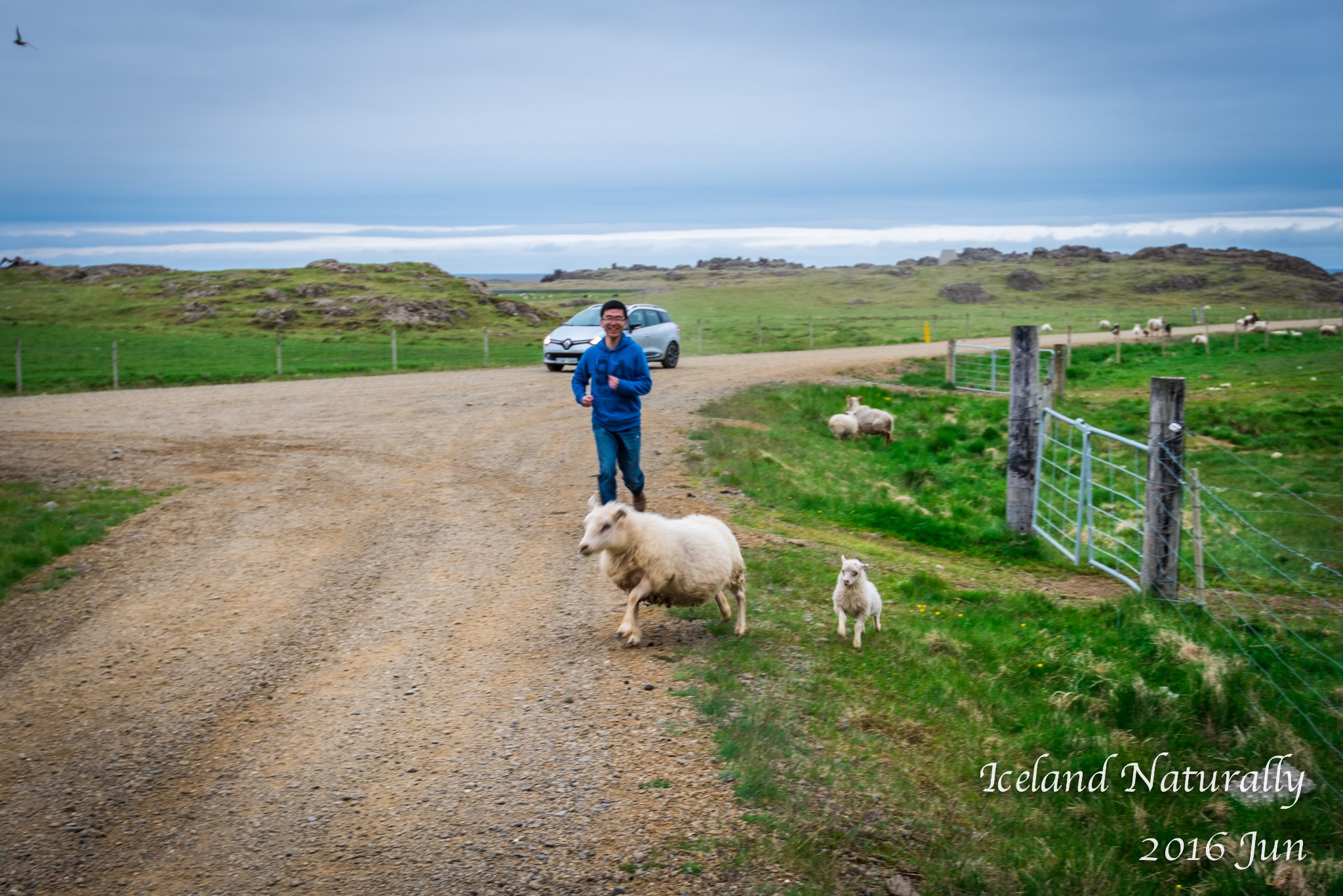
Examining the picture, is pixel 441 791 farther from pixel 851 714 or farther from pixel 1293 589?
pixel 1293 589

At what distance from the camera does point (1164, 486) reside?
9.02 metres

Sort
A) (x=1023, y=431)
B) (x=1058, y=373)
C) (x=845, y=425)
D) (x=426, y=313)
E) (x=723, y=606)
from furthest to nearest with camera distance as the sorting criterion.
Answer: (x=426, y=313)
(x=1058, y=373)
(x=845, y=425)
(x=1023, y=431)
(x=723, y=606)

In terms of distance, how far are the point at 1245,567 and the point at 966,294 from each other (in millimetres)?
95730

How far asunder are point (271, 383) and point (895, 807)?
25448 millimetres

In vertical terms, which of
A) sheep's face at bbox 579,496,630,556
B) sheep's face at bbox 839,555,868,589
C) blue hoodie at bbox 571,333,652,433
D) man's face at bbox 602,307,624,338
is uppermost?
man's face at bbox 602,307,624,338

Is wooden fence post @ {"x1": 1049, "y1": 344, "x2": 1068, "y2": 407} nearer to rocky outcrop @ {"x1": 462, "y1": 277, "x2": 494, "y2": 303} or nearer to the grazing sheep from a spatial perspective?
the grazing sheep

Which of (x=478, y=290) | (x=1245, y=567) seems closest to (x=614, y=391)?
(x=1245, y=567)

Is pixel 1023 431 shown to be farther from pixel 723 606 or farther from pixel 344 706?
pixel 344 706

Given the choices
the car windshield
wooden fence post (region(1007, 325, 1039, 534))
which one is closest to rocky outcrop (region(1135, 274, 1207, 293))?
the car windshield

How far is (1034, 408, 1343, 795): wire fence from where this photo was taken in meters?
7.54

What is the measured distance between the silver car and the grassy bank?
15.4 meters

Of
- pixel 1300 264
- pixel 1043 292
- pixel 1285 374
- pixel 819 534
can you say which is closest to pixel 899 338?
pixel 1285 374

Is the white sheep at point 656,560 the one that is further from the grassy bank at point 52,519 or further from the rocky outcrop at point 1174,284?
the rocky outcrop at point 1174,284

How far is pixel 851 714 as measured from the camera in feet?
21.6
